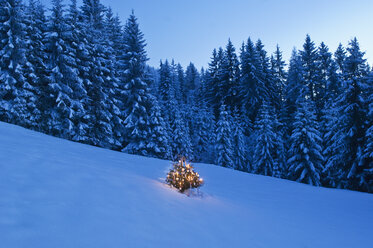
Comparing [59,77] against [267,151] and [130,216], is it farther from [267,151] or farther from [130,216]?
[267,151]

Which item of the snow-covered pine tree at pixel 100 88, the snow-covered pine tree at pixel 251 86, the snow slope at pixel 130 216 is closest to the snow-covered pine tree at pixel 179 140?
the snow-covered pine tree at pixel 251 86

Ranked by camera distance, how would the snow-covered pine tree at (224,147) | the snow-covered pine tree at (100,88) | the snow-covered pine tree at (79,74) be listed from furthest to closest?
the snow-covered pine tree at (224,147) < the snow-covered pine tree at (100,88) < the snow-covered pine tree at (79,74)

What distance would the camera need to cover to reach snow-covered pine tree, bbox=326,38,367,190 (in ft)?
62.8

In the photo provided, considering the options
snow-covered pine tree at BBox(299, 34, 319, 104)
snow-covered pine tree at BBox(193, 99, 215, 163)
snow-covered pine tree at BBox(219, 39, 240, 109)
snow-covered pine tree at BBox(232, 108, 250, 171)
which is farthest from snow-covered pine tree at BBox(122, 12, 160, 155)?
snow-covered pine tree at BBox(299, 34, 319, 104)

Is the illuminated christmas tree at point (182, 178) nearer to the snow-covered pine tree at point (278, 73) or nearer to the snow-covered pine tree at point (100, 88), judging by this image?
the snow-covered pine tree at point (100, 88)

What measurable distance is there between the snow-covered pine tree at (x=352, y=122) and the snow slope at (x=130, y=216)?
40.9 ft

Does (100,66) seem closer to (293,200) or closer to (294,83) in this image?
(293,200)

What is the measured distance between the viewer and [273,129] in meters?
32.1

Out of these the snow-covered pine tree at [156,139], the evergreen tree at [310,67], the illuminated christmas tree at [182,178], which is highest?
the evergreen tree at [310,67]

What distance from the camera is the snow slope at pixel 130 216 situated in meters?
3.29

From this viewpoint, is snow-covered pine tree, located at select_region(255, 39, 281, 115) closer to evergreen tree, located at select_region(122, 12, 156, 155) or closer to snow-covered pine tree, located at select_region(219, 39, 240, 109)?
snow-covered pine tree, located at select_region(219, 39, 240, 109)

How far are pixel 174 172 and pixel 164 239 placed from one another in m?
4.37

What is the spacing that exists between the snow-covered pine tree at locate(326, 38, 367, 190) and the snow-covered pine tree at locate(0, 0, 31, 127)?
81.5ft

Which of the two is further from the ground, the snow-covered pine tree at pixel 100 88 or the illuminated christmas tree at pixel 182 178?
the snow-covered pine tree at pixel 100 88
